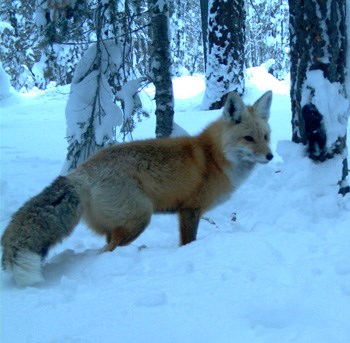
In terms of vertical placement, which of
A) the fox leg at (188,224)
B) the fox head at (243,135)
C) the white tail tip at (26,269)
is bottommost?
the fox leg at (188,224)

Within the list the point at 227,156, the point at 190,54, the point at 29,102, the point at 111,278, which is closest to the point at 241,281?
the point at 111,278

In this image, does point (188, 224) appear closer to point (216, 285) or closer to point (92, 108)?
point (216, 285)

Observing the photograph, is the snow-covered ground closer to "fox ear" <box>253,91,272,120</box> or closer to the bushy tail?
the bushy tail

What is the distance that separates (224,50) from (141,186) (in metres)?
8.65

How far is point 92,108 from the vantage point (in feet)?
24.8

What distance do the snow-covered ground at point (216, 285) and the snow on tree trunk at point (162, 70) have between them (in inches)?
80.4

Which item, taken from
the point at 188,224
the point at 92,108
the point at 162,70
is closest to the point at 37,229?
the point at 188,224

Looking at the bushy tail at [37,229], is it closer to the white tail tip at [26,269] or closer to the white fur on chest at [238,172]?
the white tail tip at [26,269]

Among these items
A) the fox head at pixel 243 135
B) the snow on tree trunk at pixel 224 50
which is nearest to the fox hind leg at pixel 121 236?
the fox head at pixel 243 135

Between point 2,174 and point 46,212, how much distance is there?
16.1 ft

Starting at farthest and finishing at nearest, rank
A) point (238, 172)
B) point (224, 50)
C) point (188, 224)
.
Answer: point (224, 50), point (238, 172), point (188, 224)

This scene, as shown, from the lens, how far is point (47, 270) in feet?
14.0

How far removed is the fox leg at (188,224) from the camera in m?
5.16

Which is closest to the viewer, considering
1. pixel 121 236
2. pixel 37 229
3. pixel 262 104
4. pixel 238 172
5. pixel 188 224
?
pixel 37 229
